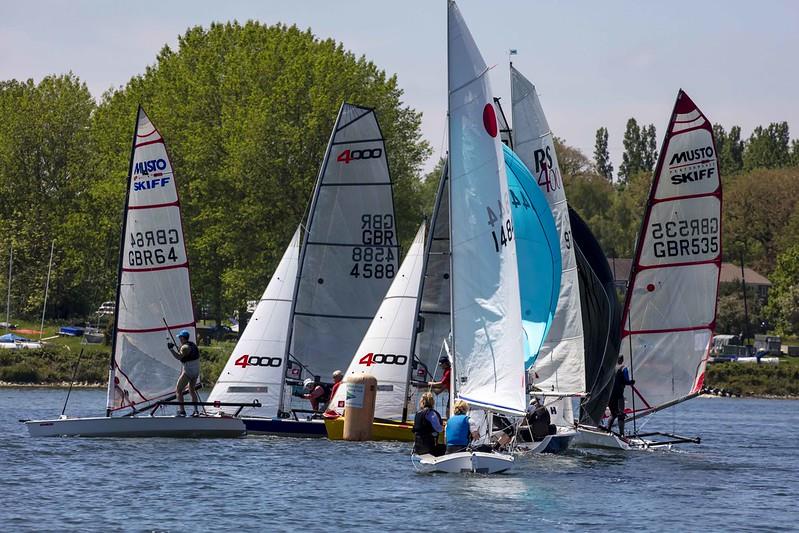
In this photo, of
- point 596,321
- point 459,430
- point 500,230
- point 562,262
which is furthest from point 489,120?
point 596,321

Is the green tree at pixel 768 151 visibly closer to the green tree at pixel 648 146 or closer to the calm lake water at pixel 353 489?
the green tree at pixel 648 146

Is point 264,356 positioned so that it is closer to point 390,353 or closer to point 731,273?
point 390,353

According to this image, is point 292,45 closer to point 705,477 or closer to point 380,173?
point 380,173

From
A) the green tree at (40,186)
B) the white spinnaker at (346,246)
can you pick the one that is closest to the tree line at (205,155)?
the green tree at (40,186)

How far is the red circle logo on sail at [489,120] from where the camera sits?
24.9 metres

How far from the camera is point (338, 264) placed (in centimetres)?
3428

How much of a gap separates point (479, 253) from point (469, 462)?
3.43m

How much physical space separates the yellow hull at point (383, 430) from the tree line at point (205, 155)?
29.1 meters

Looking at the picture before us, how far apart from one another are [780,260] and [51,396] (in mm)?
62722

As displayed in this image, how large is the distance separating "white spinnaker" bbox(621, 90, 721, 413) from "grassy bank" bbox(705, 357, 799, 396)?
44411 mm

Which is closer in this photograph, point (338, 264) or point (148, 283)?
point (148, 283)

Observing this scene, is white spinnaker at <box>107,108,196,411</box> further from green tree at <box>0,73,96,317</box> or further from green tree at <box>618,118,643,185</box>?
green tree at <box>618,118,643,185</box>

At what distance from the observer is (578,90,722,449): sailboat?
1283 inches

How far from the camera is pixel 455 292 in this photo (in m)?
25.2
